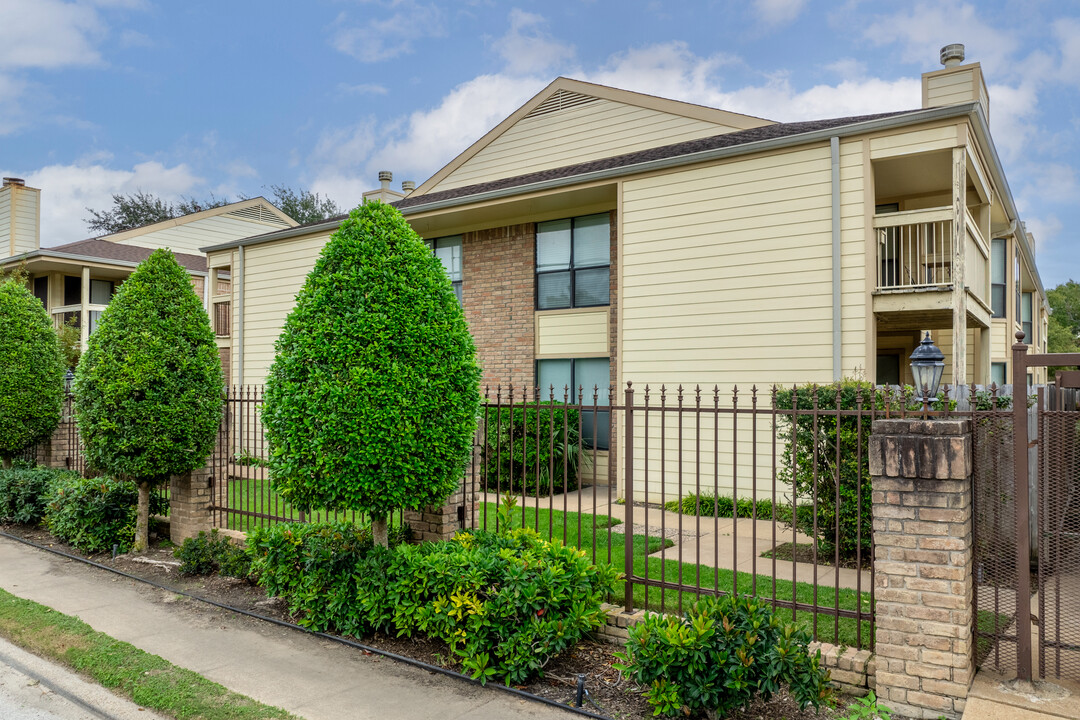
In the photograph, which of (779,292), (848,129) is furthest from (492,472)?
(848,129)

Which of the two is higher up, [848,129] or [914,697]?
[848,129]

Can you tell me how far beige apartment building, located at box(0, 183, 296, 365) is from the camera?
2330 cm

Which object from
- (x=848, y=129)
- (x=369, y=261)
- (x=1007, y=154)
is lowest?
(x=369, y=261)

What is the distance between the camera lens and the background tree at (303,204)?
4694 centimetres

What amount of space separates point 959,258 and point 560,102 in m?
9.19

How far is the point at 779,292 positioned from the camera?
10.4 meters

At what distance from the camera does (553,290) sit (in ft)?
46.5

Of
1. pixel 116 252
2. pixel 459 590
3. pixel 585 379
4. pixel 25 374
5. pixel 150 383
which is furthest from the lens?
pixel 116 252

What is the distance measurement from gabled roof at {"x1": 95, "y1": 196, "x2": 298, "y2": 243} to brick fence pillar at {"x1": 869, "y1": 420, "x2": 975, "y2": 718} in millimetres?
25661

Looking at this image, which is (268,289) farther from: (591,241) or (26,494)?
(591,241)

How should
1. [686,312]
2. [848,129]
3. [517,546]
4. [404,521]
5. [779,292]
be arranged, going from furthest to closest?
[686,312]
[779,292]
[848,129]
[404,521]
[517,546]

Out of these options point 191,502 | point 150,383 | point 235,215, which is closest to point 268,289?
point 191,502

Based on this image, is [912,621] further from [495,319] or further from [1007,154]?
[1007,154]

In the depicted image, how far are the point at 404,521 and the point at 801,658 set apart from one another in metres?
3.94
